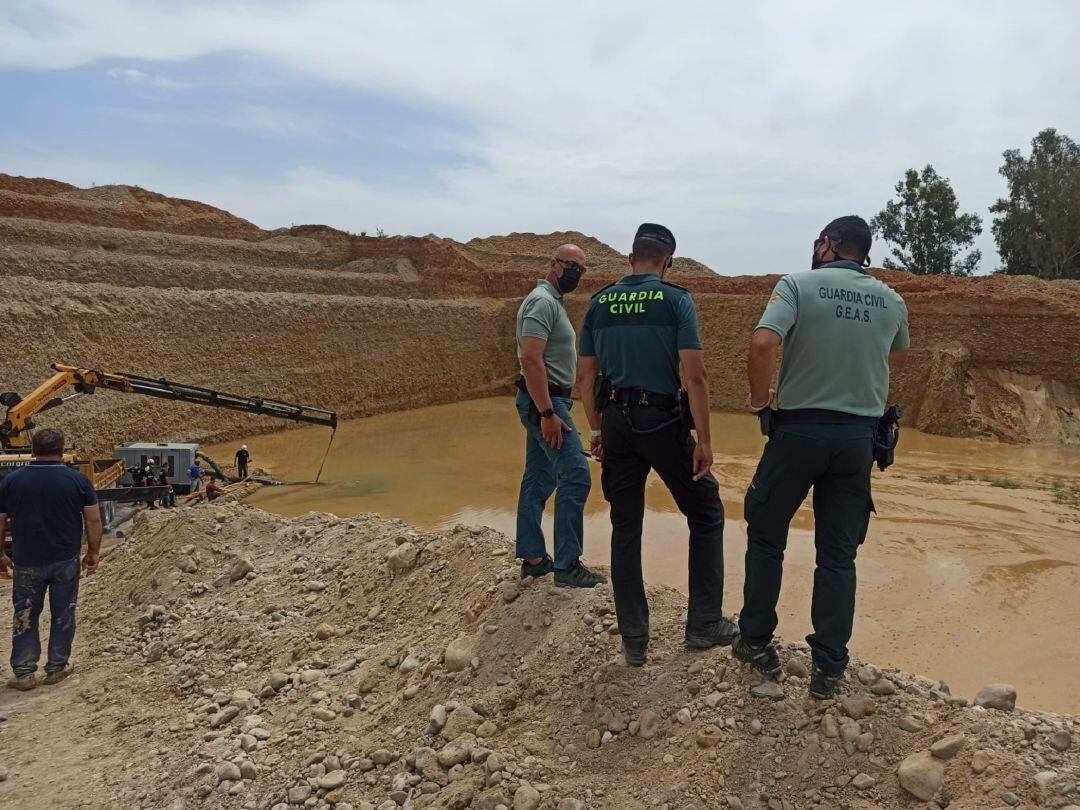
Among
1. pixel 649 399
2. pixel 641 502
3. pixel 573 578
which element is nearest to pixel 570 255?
pixel 649 399

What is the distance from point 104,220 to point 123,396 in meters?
10.0

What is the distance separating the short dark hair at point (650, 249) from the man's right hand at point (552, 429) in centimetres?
95

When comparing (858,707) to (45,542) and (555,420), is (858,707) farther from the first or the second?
(45,542)

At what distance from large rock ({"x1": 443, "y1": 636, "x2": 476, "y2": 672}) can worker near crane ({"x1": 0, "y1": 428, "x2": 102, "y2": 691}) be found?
100 inches

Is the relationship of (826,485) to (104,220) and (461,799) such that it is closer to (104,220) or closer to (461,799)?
(461,799)

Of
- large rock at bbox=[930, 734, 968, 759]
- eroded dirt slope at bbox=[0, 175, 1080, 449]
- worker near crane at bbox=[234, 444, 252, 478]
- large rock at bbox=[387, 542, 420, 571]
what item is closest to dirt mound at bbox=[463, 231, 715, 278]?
eroded dirt slope at bbox=[0, 175, 1080, 449]

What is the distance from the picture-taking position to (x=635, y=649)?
3.10 m

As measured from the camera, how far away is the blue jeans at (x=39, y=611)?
4387 millimetres

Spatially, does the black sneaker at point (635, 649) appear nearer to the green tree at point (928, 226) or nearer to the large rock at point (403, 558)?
the large rock at point (403, 558)

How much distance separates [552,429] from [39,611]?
3.69m

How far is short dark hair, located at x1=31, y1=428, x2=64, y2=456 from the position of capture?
432cm

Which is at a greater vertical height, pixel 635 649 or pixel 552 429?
pixel 552 429

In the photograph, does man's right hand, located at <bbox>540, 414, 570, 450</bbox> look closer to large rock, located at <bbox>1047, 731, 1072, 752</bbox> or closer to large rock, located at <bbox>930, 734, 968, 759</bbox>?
large rock, located at <bbox>930, 734, 968, 759</bbox>

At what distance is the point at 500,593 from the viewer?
13.0 feet
